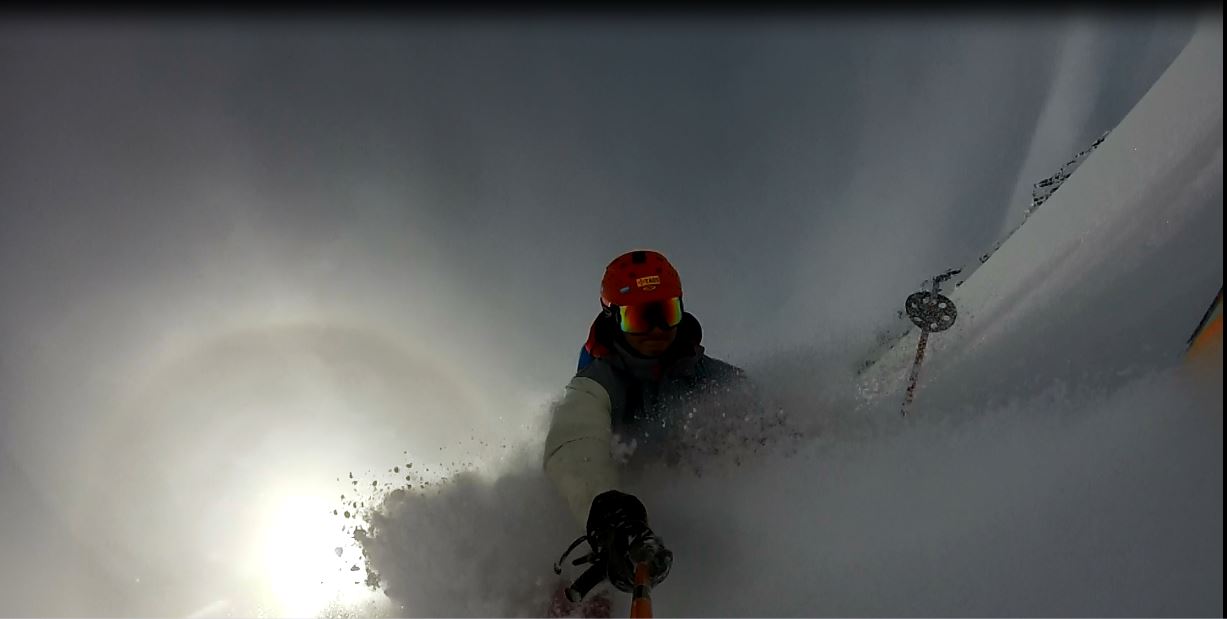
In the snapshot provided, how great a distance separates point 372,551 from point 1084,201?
3.53 metres

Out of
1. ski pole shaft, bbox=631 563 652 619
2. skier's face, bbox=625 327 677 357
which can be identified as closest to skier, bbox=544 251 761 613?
skier's face, bbox=625 327 677 357

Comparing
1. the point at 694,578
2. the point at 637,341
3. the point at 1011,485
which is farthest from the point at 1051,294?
the point at 694,578

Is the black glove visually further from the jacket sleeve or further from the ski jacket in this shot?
the ski jacket

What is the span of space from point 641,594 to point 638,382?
3.72 feet

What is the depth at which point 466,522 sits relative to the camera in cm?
294

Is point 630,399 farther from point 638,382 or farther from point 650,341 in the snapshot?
point 650,341

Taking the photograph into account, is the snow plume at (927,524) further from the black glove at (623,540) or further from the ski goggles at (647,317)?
the ski goggles at (647,317)

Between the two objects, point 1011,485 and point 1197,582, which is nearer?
point 1197,582

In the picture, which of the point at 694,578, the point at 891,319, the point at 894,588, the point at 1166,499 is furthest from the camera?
the point at 891,319

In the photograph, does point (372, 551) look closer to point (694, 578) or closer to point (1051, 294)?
point (694, 578)

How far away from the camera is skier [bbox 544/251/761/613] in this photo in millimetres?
2652

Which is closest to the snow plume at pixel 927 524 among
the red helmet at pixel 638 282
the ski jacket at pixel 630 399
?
the ski jacket at pixel 630 399

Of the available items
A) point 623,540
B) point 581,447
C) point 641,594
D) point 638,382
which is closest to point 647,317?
point 638,382

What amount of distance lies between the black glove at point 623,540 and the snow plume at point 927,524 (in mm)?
278
